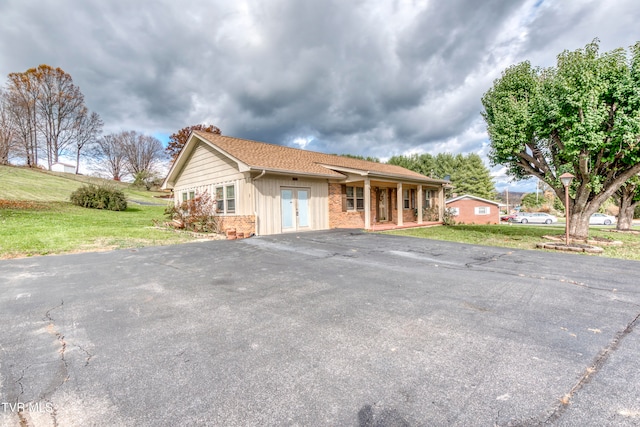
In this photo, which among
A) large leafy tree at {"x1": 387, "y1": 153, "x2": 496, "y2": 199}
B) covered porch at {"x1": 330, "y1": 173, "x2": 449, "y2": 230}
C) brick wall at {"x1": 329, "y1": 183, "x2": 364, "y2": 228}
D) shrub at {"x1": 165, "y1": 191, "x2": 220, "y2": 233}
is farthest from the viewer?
large leafy tree at {"x1": 387, "y1": 153, "x2": 496, "y2": 199}

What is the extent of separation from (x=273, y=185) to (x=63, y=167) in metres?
41.6

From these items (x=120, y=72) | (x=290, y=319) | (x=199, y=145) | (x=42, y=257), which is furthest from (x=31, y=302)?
(x=120, y=72)

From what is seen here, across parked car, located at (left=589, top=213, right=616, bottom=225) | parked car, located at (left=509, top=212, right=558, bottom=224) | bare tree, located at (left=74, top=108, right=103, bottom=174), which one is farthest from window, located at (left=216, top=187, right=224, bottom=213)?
parked car, located at (left=589, top=213, right=616, bottom=225)

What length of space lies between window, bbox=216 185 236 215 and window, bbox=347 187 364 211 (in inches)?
248

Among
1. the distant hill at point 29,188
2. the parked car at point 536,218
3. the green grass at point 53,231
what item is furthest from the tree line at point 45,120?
the parked car at point 536,218

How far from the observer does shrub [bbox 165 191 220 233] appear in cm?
1263

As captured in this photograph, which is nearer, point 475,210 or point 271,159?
point 271,159

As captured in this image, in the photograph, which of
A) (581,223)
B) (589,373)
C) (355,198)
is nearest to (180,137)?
(355,198)

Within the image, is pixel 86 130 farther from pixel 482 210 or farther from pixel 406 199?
pixel 482 210

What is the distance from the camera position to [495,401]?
1925mm

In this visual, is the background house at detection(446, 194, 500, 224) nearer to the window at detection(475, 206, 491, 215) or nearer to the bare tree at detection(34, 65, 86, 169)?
the window at detection(475, 206, 491, 215)

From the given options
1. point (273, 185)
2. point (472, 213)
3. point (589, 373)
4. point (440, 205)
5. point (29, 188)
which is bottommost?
point (589, 373)

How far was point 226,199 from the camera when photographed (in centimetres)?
1322

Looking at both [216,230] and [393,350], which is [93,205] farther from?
[393,350]
